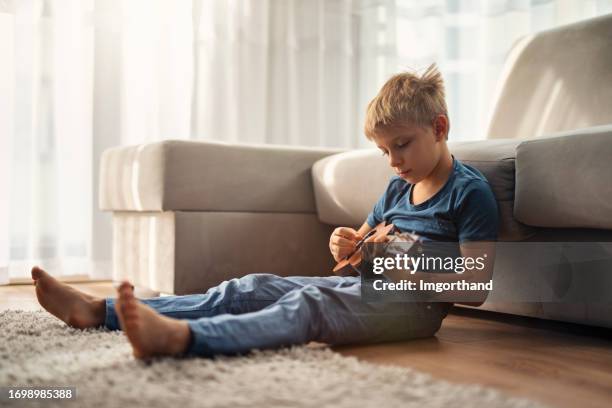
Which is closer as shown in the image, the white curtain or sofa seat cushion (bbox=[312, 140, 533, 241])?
sofa seat cushion (bbox=[312, 140, 533, 241])

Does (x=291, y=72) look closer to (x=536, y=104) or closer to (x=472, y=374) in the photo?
(x=536, y=104)

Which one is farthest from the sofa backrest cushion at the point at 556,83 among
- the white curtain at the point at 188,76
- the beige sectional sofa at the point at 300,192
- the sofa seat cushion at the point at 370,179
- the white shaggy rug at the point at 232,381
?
the white shaggy rug at the point at 232,381

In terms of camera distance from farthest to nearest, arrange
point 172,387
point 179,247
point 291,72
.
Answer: point 291,72 → point 179,247 → point 172,387

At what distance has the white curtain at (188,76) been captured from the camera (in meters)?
2.55

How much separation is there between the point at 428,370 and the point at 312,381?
Result: 0.76 feet

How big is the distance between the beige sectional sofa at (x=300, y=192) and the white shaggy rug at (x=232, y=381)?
58cm

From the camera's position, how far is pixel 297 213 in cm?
208

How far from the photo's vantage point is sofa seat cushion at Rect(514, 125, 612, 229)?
122 centimetres

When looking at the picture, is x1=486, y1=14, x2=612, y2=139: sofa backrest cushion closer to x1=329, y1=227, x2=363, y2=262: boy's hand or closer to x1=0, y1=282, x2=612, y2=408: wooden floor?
x1=0, y1=282, x2=612, y2=408: wooden floor

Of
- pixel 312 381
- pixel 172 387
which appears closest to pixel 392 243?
pixel 312 381

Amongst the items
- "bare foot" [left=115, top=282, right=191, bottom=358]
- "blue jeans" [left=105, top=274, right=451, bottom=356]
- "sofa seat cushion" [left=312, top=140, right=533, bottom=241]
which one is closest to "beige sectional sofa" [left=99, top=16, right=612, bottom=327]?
"sofa seat cushion" [left=312, top=140, right=533, bottom=241]

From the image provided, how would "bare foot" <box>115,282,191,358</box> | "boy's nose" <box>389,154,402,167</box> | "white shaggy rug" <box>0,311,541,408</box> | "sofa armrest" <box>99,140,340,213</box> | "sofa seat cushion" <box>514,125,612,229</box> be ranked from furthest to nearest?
"sofa armrest" <box>99,140,340,213</box>
"boy's nose" <box>389,154,402,167</box>
"sofa seat cushion" <box>514,125,612,229</box>
"bare foot" <box>115,282,191,358</box>
"white shaggy rug" <box>0,311,541,408</box>

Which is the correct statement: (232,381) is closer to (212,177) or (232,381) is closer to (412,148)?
(412,148)

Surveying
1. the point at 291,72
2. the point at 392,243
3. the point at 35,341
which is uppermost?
the point at 291,72
